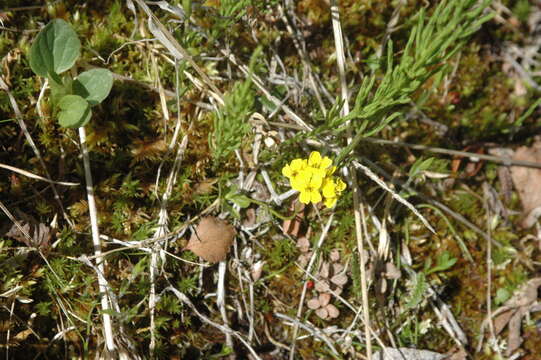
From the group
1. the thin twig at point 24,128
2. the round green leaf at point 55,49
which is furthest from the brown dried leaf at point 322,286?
the round green leaf at point 55,49

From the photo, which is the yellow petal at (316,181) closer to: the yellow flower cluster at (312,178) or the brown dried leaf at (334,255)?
the yellow flower cluster at (312,178)

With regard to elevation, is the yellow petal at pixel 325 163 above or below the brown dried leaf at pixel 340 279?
above

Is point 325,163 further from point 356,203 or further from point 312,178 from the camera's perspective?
point 356,203

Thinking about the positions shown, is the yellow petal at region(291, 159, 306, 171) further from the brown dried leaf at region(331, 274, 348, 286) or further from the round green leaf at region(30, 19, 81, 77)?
the round green leaf at region(30, 19, 81, 77)

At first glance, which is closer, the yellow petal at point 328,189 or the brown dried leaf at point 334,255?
the yellow petal at point 328,189

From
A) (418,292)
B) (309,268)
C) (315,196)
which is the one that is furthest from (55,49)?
(418,292)

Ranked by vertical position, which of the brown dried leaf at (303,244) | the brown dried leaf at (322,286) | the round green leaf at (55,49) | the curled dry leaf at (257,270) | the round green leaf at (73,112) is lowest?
the brown dried leaf at (322,286)

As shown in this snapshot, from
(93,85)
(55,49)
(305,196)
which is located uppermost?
(55,49)

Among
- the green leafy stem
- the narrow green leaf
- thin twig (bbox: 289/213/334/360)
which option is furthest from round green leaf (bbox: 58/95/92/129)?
the narrow green leaf
